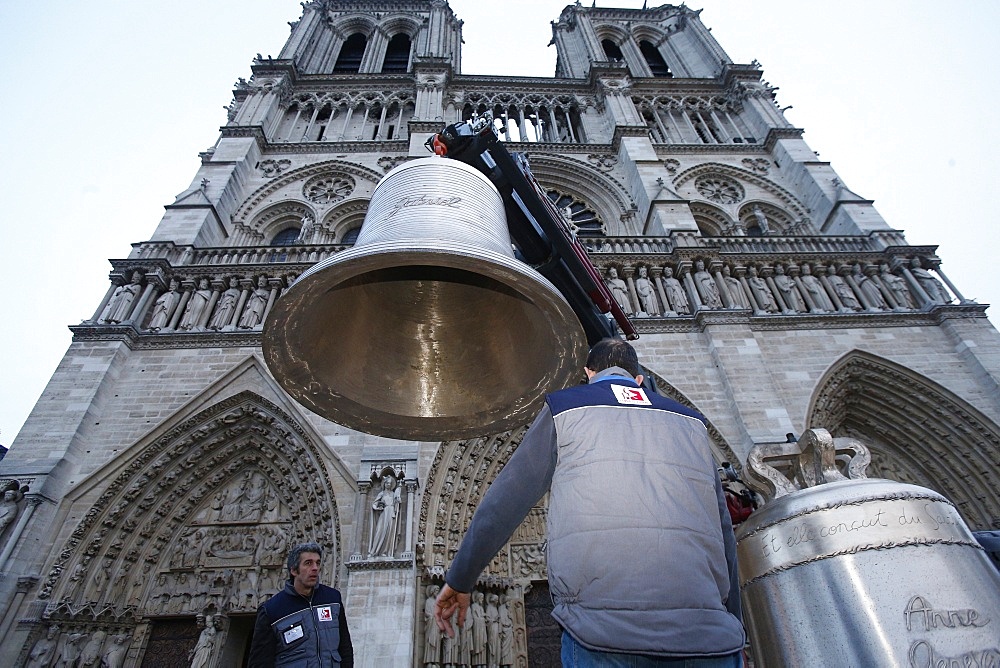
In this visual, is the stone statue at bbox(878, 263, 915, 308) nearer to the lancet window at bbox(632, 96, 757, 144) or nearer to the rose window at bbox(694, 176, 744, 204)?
the rose window at bbox(694, 176, 744, 204)

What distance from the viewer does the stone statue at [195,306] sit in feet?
28.1

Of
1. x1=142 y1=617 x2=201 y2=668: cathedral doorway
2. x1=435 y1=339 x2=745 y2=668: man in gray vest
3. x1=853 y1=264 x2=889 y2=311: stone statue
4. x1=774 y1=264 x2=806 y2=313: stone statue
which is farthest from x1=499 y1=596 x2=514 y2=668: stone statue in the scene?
x1=853 y1=264 x2=889 y2=311: stone statue

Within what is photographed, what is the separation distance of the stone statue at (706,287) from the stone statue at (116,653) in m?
9.22

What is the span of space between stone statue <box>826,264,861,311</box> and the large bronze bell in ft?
30.3

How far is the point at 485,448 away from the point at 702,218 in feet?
27.6

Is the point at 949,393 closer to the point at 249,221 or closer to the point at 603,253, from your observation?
the point at 603,253

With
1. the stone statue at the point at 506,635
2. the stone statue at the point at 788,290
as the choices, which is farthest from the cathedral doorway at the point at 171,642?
the stone statue at the point at 788,290

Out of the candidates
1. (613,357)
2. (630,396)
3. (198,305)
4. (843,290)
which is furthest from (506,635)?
(843,290)

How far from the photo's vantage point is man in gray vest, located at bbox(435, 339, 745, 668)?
116cm

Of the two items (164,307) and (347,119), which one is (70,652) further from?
(347,119)

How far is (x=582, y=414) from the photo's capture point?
1.47m

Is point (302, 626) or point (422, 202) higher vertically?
point (422, 202)

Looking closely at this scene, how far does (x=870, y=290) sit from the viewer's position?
376 inches

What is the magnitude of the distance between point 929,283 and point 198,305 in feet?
41.2
